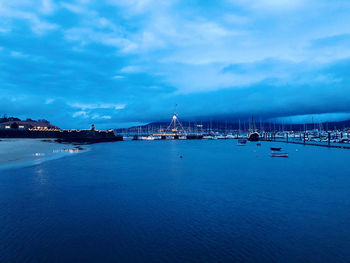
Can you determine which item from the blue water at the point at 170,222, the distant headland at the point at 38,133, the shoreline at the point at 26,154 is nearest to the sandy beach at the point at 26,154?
the shoreline at the point at 26,154

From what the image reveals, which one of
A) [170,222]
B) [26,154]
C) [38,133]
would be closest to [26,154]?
[26,154]

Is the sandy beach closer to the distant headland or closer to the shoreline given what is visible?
the shoreline

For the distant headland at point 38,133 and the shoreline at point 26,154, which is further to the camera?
the distant headland at point 38,133

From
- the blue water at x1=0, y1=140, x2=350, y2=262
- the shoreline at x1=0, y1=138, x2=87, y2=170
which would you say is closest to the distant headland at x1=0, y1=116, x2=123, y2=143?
the shoreline at x1=0, y1=138, x2=87, y2=170

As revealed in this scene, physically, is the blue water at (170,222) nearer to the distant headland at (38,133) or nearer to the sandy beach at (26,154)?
the sandy beach at (26,154)

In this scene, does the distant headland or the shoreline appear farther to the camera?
the distant headland

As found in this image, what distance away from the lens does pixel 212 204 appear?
567 inches

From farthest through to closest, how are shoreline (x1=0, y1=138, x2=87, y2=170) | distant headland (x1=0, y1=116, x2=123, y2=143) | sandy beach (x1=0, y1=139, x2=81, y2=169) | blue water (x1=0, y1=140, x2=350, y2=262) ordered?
distant headland (x1=0, y1=116, x2=123, y2=143), sandy beach (x1=0, y1=139, x2=81, y2=169), shoreline (x1=0, y1=138, x2=87, y2=170), blue water (x1=0, y1=140, x2=350, y2=262)

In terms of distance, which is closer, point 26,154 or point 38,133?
point 26,154

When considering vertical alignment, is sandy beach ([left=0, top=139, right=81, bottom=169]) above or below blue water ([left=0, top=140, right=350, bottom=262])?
above

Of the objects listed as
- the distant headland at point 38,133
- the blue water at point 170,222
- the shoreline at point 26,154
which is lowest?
the blue water at point 170,222

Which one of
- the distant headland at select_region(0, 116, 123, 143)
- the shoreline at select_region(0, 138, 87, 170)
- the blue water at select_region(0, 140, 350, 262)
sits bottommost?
the blue water at select_region(0, 140, 350, 262)

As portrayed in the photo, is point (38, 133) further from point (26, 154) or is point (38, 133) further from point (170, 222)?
point (170, 222)

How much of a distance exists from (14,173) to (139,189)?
1298 centimetres
